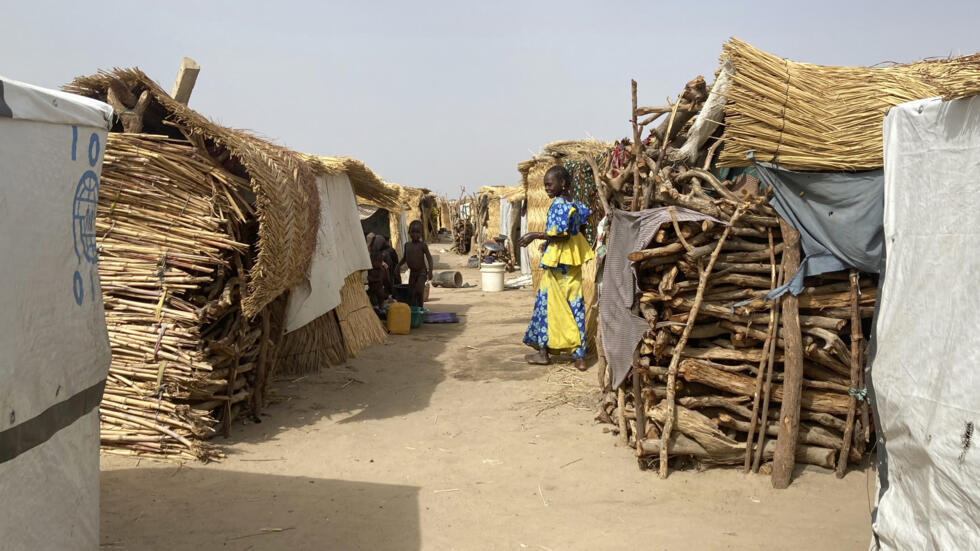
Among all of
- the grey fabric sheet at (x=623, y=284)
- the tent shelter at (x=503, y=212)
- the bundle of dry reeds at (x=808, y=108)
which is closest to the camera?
the bundle of dry reeds at (x=808, y=108)

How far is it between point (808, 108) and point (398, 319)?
21.5ft

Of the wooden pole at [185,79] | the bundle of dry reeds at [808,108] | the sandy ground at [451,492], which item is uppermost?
the wooden pole at [185,79]

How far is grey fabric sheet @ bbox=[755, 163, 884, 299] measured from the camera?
3916 mm

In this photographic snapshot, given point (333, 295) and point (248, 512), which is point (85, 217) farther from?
point (333, 295)

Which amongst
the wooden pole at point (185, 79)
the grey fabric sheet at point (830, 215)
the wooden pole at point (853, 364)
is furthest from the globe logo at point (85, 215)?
the wooden pole at point (853, 364)

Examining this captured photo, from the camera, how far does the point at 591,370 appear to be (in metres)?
6.98

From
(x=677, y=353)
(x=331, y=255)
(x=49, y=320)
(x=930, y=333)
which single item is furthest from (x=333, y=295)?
(x=930, y=333)

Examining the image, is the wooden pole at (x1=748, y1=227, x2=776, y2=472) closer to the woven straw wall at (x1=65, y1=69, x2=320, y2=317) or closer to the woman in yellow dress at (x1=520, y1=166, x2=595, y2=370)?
the woman in yellow dress at (x1=520, y1=166, x2=595, y2=370)

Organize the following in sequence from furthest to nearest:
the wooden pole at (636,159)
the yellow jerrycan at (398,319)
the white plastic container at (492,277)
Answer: the white plastic container at (492,277), the yellow jerrycan at (398,319), the wooden pole at (636,159)

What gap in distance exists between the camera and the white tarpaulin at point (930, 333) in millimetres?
2223

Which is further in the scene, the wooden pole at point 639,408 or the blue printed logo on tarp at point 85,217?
the wooden pole at point 639,408

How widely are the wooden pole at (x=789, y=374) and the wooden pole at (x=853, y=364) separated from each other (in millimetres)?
288

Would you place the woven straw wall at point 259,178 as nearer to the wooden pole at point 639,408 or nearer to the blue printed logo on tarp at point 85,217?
the blue printed logo on tarp at point 85,217

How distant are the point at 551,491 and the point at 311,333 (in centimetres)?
385
